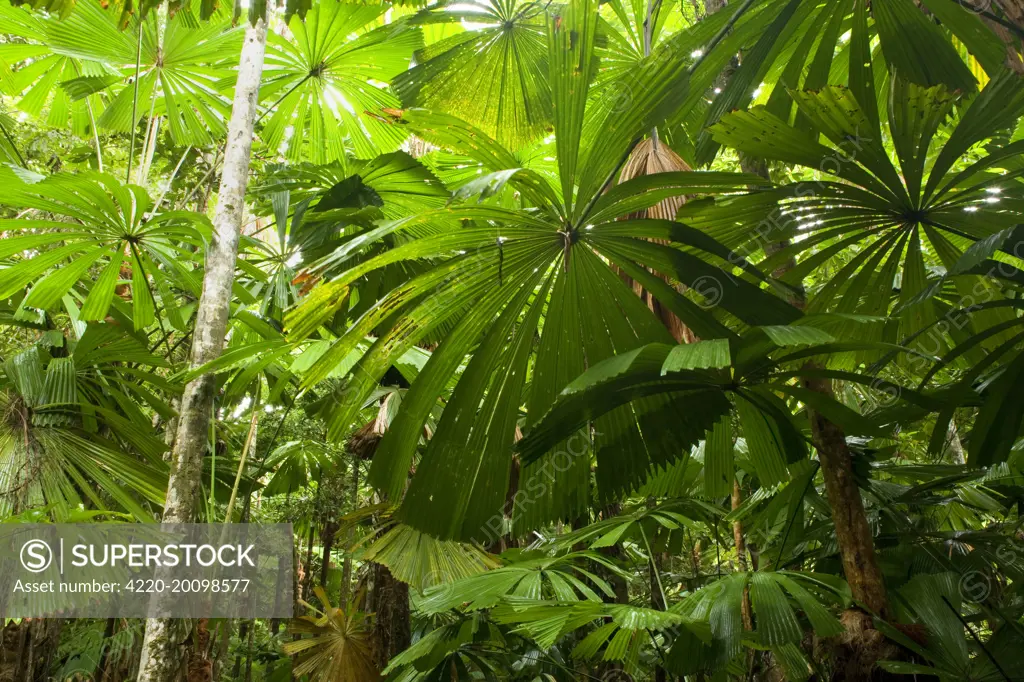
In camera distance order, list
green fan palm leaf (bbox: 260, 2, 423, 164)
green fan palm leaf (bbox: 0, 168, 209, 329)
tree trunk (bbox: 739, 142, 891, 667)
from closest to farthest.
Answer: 1. tree trunk (bbox: 739, 142, 891, 667)
2. green fan palm leaf (bbox: 0, 168, 209, 329)
3. green fan palm leaf (bbox: 260, 2, 423, 164)

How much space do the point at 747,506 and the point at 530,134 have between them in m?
1.74

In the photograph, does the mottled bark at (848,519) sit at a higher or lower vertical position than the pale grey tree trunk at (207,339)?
lower

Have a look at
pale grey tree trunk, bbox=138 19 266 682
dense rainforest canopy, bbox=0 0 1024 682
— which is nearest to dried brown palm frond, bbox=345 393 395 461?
dense rainforest canopy, bbox=0 0 1024 682

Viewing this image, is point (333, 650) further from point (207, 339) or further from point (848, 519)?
point (848, 519)

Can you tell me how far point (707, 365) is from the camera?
0.99 m

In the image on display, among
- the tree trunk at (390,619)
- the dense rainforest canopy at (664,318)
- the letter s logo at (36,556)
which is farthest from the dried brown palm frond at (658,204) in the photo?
the letter s logo at (36,556)

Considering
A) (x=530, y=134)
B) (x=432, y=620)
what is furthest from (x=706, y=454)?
(x=432, y=620)

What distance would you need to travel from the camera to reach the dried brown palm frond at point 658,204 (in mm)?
1742

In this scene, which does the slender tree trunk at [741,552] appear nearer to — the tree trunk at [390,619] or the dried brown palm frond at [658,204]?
the dried brown palm frond at [658,204]

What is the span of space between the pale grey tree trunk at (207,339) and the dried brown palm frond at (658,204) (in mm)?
1873

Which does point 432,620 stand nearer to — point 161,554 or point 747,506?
point 161,554

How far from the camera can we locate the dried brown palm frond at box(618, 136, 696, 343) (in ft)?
5.72

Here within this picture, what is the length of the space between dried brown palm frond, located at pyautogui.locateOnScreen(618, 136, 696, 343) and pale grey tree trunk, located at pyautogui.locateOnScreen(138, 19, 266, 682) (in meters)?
1.87

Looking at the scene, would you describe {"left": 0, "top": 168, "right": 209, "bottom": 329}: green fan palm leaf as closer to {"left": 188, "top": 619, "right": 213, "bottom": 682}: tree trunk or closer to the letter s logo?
the letter s logo
